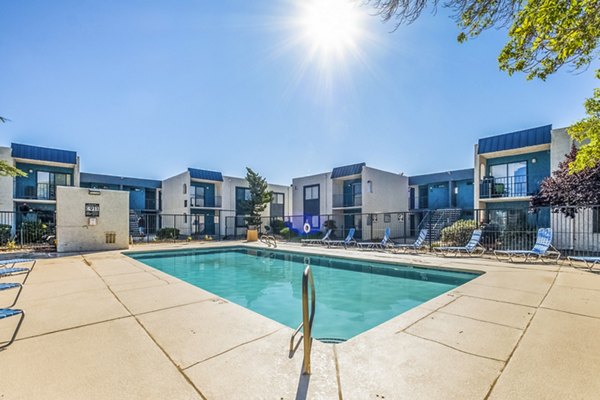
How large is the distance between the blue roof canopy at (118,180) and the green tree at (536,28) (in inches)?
987

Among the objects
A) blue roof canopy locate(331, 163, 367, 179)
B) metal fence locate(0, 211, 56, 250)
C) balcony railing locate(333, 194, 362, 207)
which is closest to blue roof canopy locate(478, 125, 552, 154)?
blue roof canopy locate(331, 163, 367, 179)

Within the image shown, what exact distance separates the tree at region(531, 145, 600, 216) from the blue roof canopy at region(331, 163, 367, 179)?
415 inches

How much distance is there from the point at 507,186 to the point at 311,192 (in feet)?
42.5

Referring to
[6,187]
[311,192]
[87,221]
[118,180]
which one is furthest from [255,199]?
[6,187]

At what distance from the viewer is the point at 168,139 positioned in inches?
593

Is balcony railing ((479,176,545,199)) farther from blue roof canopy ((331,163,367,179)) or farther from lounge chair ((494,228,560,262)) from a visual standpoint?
blue roof canopy ((331,163,367,179))

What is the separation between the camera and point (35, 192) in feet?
60.1

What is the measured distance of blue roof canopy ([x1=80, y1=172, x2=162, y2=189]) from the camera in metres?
21.9

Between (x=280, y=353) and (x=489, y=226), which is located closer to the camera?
(x=280, y=353)

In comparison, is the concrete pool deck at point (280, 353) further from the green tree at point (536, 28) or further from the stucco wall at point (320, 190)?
the stucco wall at point (320, 190)

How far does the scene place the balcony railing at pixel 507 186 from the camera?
1387cm

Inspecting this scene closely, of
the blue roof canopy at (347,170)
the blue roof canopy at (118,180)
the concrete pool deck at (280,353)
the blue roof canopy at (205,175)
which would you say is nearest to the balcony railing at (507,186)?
the blue roof canopy at (347,170)

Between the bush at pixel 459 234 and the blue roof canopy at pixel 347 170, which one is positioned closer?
the bush at pixel 459 234

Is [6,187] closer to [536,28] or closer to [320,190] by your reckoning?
[320,190]
